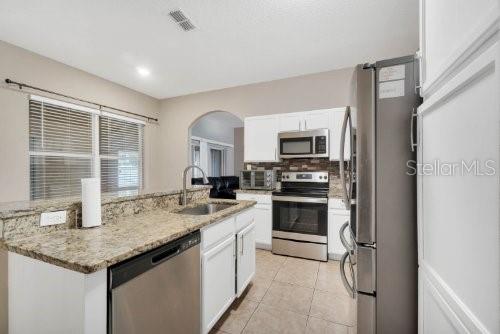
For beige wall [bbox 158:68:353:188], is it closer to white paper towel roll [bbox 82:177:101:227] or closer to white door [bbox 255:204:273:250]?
white door [bbox 255:204:273:250]

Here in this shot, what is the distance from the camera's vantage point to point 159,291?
→ 44.4 inches

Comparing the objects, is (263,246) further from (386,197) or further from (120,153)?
(120,153)

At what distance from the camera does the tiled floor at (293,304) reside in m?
1.73

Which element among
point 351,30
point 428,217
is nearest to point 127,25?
point 351,30

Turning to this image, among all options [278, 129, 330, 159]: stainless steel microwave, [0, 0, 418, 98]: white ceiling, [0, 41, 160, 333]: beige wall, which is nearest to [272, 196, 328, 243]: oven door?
[278, 129, 330, 159]: stainless steel microwave

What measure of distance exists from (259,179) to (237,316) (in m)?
1.91

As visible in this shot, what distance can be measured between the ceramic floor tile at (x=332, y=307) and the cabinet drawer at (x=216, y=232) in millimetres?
1015

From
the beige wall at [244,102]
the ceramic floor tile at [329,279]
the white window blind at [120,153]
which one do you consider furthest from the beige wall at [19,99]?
the ceramic floor tile at [329,279]

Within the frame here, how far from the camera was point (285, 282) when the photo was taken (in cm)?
241

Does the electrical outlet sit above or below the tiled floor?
above

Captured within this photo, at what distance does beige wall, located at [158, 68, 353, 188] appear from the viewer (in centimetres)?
340

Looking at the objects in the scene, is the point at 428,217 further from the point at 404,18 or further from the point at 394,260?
the point at 404,18

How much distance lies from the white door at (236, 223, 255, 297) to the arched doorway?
13.7 feet

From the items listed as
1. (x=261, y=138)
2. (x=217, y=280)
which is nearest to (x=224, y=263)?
(x=217, y=280)
